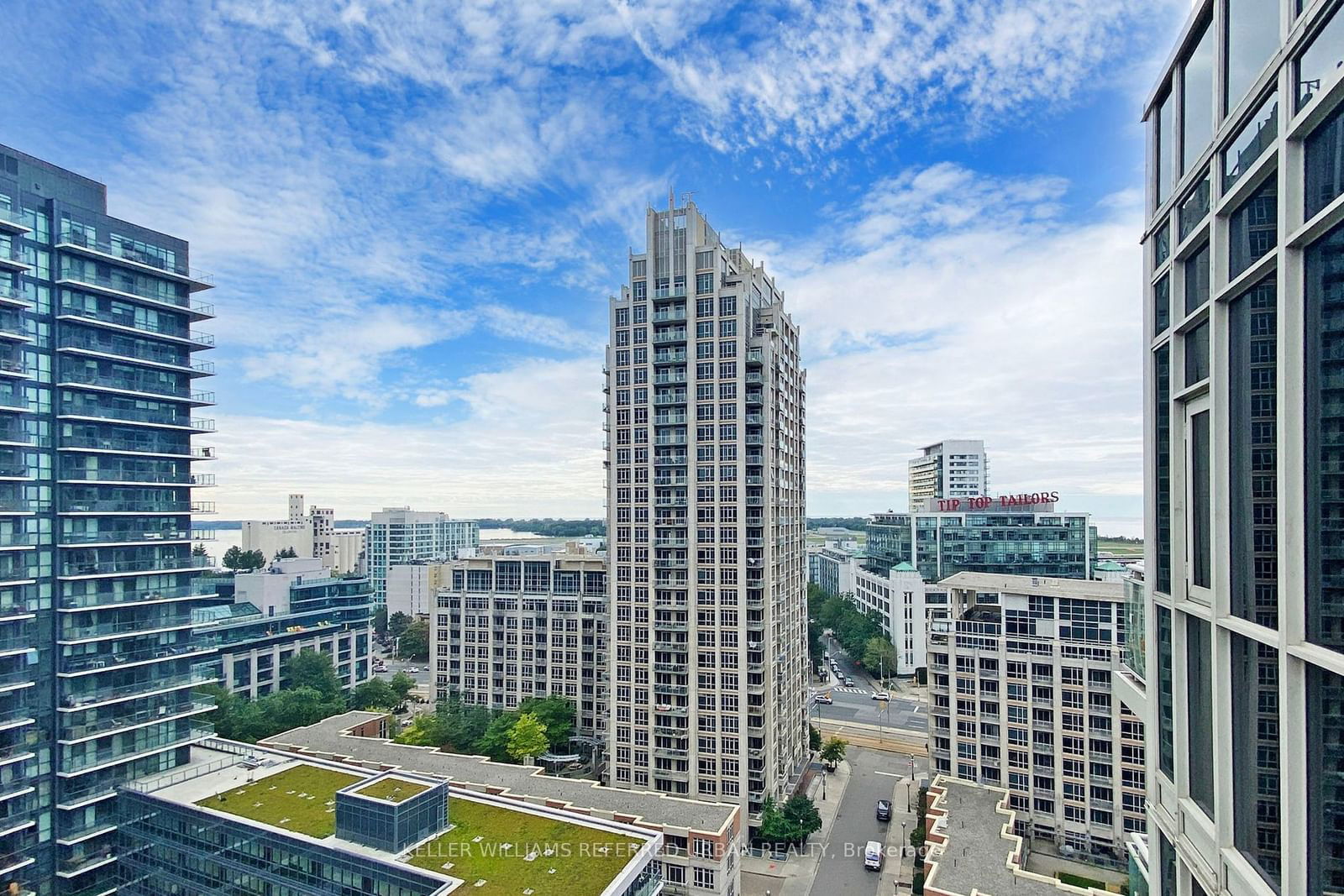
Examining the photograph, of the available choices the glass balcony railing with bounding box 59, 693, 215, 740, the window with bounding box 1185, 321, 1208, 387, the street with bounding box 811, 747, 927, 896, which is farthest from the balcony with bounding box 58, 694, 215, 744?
the window with bounding box 1185, 321, 1208, 387

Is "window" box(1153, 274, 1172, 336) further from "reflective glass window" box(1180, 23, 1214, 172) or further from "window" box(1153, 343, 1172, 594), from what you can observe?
"reflective glass window" box(1180, 23, 1214, 172)

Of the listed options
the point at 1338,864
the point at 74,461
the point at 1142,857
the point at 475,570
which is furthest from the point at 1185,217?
the point at 475,570

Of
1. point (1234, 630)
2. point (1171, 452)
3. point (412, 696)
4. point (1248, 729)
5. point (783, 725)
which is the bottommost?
point (412, 696)

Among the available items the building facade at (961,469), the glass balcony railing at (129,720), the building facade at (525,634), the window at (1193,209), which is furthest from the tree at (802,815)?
the building facade at (961,469)

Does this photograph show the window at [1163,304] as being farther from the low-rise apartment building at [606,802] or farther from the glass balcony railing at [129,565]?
the glass balcony railing at [129,565]

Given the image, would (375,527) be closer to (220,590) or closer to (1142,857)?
(220,590)

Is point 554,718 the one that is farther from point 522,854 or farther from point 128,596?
point 128,596
